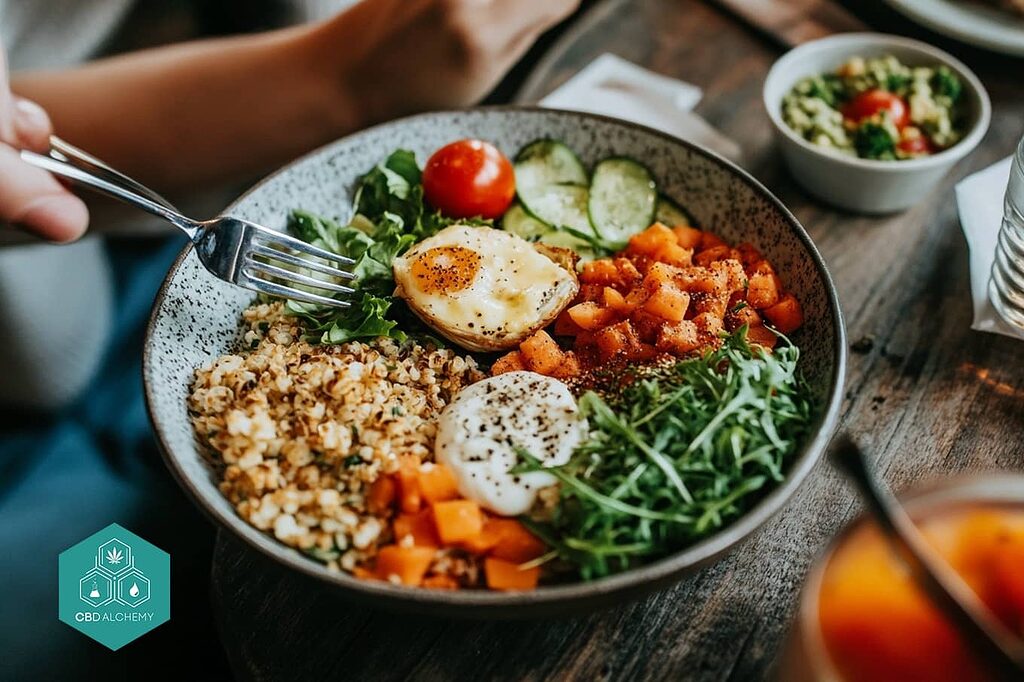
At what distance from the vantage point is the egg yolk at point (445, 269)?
1.76 metres

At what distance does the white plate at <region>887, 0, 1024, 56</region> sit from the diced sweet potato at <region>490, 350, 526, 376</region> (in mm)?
1837

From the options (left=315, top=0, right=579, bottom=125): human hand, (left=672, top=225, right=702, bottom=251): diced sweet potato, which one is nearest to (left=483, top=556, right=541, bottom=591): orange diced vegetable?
(left=672, top=225, right=702, bottom=251): diced sweet potato

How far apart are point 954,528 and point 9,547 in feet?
6.92

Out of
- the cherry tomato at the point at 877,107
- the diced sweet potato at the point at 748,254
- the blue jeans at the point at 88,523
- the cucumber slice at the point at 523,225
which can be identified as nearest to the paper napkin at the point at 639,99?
Answer: the cherry tomato at the point at 877,107

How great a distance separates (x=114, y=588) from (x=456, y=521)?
3.20 feet

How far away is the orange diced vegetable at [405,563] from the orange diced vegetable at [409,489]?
8 cm

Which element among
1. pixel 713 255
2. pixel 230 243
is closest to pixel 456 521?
pixel 230 243

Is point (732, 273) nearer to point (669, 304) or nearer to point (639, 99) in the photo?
point (669, 304)

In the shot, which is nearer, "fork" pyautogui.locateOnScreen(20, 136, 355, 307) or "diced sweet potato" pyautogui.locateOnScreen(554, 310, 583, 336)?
"fork" pyautogui.locateOnScreen(20, 136, 355, 307)

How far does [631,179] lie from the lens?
2.04 m

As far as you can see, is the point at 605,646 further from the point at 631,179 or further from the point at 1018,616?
the point at 631,179

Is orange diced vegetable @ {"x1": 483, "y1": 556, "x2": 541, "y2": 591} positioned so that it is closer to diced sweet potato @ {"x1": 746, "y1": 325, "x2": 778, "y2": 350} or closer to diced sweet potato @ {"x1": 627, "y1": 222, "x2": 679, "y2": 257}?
diced sweet potato @ {"x1": 746, "y1": 325, "x2": 778, "y2": 350}

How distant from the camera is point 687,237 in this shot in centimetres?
193

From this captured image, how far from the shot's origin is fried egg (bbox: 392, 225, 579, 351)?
1.75 meters
